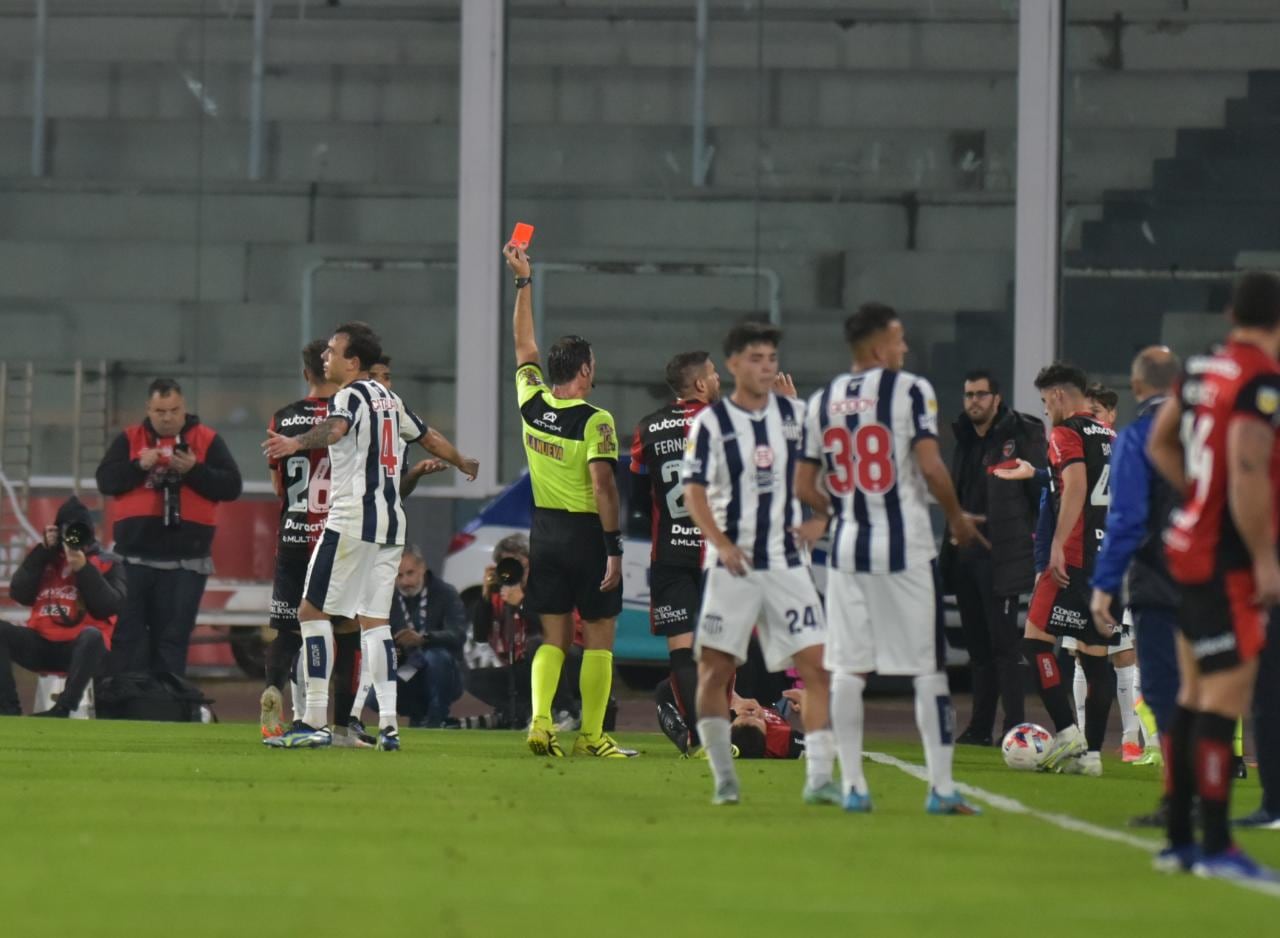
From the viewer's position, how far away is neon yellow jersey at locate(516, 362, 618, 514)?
12156 mm

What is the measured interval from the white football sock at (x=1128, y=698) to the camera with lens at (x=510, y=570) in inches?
178

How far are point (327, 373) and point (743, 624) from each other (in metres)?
4.36

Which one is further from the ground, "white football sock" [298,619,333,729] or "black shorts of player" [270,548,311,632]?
"black shorts of player" [270,548,311,632]

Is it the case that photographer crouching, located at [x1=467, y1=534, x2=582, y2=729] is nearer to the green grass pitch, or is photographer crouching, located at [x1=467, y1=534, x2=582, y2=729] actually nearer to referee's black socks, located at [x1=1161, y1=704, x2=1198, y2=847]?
the green grass pitch

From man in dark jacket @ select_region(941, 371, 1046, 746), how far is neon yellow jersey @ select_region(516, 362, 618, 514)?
3286 millimetres

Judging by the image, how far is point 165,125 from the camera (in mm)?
24609

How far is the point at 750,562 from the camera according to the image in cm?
910

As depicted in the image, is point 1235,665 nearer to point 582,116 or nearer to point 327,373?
point 327,373

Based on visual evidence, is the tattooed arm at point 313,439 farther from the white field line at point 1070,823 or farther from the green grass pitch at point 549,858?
the white field line at point 1070,823

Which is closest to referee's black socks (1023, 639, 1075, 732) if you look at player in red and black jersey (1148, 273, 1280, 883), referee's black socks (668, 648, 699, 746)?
referee's black socks (668, 648, 699, 746)

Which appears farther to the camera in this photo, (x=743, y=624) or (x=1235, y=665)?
(x=743, y=624)

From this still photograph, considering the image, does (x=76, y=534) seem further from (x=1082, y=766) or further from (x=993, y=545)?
(x=1082, y=766)

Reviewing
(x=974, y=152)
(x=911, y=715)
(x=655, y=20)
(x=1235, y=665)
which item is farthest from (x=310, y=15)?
(x=1235, y=665)

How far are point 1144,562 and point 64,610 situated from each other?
9285 mm
